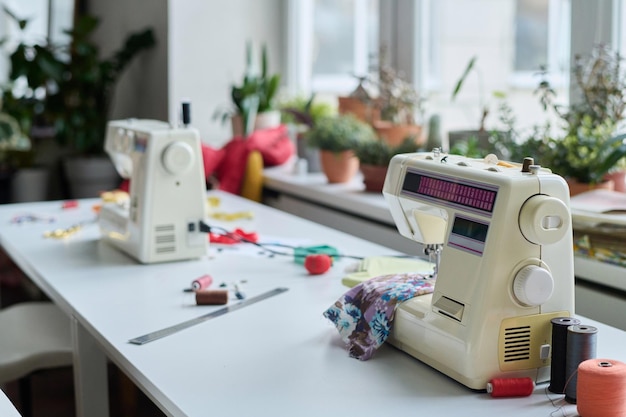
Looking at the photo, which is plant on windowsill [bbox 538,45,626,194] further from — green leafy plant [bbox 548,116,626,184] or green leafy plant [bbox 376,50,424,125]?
green leafy plant [bbox 376,50,424,125]

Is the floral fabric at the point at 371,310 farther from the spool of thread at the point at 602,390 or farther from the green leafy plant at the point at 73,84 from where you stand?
the green leafy plant at the point at 73,84

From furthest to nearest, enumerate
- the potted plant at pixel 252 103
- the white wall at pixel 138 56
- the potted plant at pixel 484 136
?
the white wall at pixel 138 56
the potted plant at pixel 252 103
the potted plant at pixel 484 136

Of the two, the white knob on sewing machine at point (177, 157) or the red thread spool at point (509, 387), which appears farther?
the white knob on sewing machine at point (177, 157)

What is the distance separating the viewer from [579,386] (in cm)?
121

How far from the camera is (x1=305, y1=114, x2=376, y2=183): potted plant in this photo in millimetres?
3150

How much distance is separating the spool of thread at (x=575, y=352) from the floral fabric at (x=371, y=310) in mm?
307

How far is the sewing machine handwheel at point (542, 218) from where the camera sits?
129 cm

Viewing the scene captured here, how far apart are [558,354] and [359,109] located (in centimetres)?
247

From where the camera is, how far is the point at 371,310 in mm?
1530

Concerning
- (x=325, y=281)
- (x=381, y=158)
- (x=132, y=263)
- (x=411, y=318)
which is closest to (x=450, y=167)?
(x=411, y=318)

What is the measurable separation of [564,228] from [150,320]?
84cm

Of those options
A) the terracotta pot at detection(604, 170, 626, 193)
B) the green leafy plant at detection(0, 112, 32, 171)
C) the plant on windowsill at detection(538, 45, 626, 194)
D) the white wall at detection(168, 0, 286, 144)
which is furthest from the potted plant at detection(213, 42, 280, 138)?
the terracotta pot at detection(604, 170, 626, 193)

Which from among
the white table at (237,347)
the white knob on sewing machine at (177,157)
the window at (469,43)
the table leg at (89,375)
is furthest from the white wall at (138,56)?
the table leg at (89,375)

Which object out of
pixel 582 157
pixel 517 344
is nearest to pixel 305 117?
pixel 582 157
